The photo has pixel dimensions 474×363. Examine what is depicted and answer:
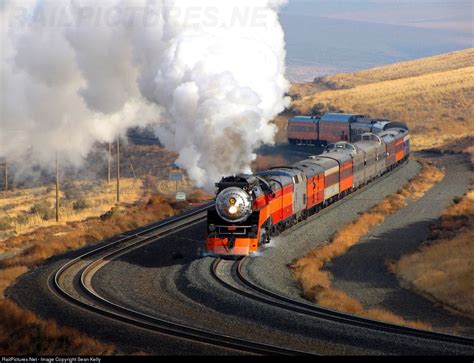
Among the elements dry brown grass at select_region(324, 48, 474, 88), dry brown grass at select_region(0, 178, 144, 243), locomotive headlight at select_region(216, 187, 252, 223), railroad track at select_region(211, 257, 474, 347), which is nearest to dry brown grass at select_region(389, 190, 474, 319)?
railroad track at select_region(211, 257, 474, 347)

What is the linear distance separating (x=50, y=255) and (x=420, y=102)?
4109 inches

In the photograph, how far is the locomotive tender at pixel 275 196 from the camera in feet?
114

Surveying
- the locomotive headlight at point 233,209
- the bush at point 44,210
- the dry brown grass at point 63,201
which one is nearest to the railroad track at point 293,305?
the locomotive headlight at point 233,209

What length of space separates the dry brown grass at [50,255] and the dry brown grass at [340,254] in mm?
9769

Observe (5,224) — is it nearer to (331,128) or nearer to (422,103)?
(331,128)

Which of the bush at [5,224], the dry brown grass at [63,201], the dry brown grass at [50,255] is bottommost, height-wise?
the dry brown grass at [63,201]

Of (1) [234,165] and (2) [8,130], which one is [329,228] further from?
(2) [8,130]

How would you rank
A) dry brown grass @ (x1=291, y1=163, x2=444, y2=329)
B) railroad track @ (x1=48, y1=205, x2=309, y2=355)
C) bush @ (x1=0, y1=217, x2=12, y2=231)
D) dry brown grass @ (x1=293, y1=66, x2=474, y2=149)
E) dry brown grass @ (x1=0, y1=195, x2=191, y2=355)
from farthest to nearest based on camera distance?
1. dry brown grass @ (x1=293, y1=66, x2=474, y2=149)
2. bush @ (x1=0, y1=217, x2=12, y2=231)
3. dry brown grass @ (x1=291, y1=163, x2=444, y2=329)
4. railroad track @ (x1=48, y1=205, x2=309, y2=355)
5. dry brown grass @ (x1=0, y1=195, x2=191, y2=355)

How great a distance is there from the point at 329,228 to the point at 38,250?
15250mm

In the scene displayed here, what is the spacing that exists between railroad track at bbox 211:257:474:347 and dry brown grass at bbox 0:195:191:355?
7091 mm

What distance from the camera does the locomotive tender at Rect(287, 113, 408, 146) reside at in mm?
88188

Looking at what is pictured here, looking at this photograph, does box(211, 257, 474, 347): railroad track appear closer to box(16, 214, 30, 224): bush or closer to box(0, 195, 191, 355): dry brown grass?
box(0, 195, 191, 355): dry brown grass

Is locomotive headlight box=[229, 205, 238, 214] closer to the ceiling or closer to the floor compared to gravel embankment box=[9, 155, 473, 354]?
closer to the ceiling

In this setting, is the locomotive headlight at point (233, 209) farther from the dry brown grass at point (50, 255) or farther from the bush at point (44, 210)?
the bush at point (44, 210)
